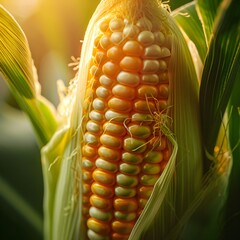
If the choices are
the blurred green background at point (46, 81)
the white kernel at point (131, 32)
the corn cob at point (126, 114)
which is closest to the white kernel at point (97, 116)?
the corn cob at point (126, 114)

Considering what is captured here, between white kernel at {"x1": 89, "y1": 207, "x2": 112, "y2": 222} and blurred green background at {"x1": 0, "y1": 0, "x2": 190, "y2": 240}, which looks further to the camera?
blurred green background at {"x1": 0, "y1": 0, "x2": 190, "y2": 240}

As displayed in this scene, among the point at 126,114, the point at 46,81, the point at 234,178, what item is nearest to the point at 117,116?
the point at 126,114

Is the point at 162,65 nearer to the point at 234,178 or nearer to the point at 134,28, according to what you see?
the point at 134,28

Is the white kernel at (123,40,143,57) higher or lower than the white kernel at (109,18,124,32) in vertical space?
lower

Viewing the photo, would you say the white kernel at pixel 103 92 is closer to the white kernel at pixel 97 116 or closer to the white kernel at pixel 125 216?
the white kernel at pixel 97 116

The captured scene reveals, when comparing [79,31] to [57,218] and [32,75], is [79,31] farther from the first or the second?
[57,218]

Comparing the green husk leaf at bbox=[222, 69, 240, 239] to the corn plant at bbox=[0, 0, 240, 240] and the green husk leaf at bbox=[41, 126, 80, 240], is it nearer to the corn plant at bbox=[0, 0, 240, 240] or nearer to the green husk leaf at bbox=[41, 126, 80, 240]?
the corn plant at bbox=[0, 0, 240, 240]

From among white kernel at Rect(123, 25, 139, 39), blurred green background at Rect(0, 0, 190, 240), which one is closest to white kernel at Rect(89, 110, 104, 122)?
white kernel at Rect(123, 25, 139, 39)

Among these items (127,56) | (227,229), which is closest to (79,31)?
(127,56)
